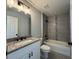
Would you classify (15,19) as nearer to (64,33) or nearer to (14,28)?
(14,28)

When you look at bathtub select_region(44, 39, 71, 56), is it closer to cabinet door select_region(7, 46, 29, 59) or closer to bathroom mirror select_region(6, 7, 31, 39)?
bathroom mirror select_region(6, 7, 31, 39)

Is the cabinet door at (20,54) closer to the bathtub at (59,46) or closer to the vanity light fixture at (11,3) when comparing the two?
the vanity light fixture at (11,3)

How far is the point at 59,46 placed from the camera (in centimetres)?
269

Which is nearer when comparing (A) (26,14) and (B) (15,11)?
(B) (15,11)

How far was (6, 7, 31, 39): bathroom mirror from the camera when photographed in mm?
1646

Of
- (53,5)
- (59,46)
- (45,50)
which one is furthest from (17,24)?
(59,46)

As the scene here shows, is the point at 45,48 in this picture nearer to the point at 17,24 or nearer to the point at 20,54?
the point at 17,24

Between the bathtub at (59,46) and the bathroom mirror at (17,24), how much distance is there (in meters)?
0.89

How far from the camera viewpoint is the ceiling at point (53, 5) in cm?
221

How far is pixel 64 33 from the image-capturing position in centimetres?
275

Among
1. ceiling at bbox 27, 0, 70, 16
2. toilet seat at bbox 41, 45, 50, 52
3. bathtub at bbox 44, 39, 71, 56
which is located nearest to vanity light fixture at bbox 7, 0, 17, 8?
ceiling at bbox 27, 0, 70, 16
